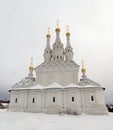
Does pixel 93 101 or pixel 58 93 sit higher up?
pixel 58 93

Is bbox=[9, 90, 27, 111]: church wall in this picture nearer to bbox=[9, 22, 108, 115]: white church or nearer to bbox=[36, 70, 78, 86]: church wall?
bbox=[9, 22, 108, 115]: white church

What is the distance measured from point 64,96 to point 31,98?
6.31m

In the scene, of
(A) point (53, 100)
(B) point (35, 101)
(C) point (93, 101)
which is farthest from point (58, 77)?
(C) point (93, 101)

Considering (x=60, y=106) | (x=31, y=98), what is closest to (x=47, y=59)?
(x=31, y=98)

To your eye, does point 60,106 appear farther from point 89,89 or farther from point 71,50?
point 71,50

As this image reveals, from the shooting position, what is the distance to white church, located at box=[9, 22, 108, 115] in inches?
861

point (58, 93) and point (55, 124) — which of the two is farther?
point (58, 93)

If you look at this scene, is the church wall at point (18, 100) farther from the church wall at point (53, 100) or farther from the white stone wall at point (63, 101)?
the church wall at point (53, 100)

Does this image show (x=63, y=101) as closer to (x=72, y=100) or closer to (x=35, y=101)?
(x=72, y=100)

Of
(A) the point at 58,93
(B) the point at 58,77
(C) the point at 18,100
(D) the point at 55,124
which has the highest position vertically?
(B) the point at 58,77

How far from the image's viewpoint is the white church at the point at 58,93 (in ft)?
71.7

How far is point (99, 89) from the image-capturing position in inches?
885

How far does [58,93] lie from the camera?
22.8m

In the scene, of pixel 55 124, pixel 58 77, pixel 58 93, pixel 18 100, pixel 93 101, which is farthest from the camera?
pixel 58 77
